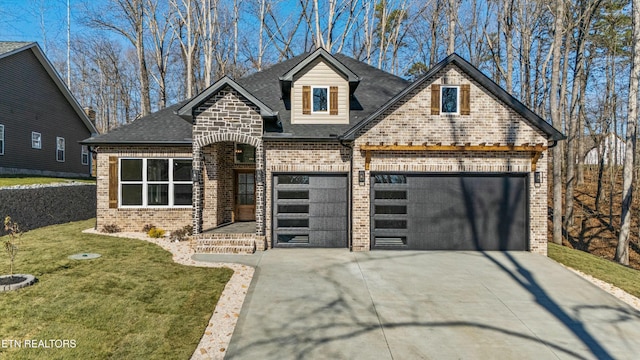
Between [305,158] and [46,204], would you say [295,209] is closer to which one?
[305,158]

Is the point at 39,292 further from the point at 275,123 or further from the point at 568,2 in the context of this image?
the point at 568,2

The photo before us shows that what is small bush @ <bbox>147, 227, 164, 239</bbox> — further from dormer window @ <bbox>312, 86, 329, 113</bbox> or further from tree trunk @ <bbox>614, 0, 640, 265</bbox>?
tree trunk @ <bbox>614, 0, 640, 265</bbox>

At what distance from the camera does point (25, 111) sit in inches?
712

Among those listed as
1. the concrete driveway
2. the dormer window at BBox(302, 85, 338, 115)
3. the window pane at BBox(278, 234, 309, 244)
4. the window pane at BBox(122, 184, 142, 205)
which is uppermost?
the dormer window at BBox(302, 85, 338, 115)

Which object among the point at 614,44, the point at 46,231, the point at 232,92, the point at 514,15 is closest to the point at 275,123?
the point at 232,92

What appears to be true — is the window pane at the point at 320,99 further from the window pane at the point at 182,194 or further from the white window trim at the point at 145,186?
the window pane at the point at 182,194

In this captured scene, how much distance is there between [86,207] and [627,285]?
827 inches

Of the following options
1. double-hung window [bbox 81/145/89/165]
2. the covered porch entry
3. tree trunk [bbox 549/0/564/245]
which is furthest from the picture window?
tree trunk [bbox 549/0/564/245]

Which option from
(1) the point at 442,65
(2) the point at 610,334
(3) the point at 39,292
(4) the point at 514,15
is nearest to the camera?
(2) the point at 610,334

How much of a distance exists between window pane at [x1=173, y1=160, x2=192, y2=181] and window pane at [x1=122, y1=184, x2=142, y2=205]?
1440 mm

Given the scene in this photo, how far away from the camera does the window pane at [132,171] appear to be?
12.4 m

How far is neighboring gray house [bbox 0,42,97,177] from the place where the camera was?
16906 mm

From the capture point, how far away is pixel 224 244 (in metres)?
9.99

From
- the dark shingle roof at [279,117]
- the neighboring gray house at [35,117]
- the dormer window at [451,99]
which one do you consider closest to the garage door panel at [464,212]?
the dormer window at [451,99]
